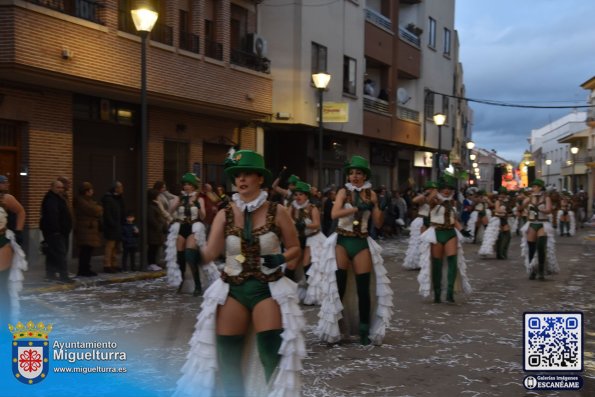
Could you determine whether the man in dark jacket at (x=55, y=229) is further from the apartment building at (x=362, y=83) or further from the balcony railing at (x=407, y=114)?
the balcony railing at (x=407, y=114)

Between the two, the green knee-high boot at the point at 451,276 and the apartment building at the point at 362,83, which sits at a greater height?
the apartment building at the point at 362,83

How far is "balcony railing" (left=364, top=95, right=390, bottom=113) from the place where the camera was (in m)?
29.2

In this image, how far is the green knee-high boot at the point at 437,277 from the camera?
1081 cm

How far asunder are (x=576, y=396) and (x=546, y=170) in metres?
97.2

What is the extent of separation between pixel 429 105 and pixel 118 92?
78.7 ft

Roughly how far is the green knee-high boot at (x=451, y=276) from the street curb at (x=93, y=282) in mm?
6256

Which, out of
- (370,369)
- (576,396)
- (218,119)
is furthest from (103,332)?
(218,119)

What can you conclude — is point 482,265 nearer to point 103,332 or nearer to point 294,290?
point 103,332

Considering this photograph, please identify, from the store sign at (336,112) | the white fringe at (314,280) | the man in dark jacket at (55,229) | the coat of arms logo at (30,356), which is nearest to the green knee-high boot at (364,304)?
the white fringe at (314,280)

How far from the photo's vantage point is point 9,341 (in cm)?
762

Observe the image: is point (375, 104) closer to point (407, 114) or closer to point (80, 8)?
point (407, 114)

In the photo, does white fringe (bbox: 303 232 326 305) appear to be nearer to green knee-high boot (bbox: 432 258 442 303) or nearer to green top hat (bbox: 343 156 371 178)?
green knee-high boot (bbox: 432 258 442 303)

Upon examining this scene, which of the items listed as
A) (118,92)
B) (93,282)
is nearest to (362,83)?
(118,92)

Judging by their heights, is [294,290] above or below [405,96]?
below
